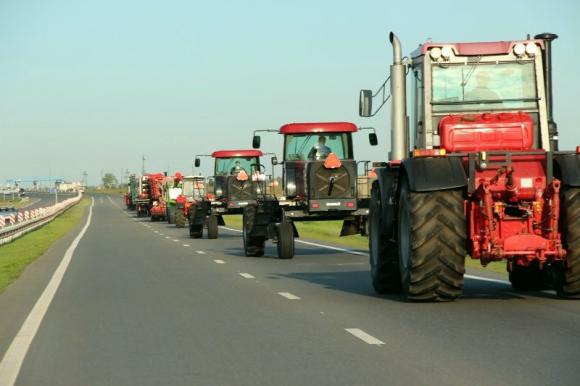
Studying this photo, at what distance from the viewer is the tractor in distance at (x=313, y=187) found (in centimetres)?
2686

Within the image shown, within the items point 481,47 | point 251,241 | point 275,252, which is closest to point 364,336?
A: point 481,47

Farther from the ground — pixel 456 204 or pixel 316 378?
pixel 456 204

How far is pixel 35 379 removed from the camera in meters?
9.06

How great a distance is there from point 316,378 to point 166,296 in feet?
26.2

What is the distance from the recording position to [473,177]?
13719 millimetres

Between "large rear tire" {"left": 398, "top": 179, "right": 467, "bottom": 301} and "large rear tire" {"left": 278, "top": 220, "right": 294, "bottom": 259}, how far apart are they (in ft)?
40.7

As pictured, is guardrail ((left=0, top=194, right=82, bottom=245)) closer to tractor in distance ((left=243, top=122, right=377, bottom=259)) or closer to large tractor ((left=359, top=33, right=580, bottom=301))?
tractor in distance ((left=243, top=122, right=377, bottom=259))

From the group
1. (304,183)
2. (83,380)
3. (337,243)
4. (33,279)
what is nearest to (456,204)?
(83,380)

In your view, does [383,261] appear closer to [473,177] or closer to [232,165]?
[473,177]

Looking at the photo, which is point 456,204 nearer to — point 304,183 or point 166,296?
point 166,296

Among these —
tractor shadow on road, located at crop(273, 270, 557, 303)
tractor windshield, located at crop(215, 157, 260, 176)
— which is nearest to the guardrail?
tractor windshield, located at crop(215, 157, 260, 176)

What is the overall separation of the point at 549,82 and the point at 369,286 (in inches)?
168

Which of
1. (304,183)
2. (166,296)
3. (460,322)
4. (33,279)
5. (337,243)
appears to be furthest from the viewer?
(337,243)

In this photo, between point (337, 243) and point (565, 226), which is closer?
point (565, 226)
